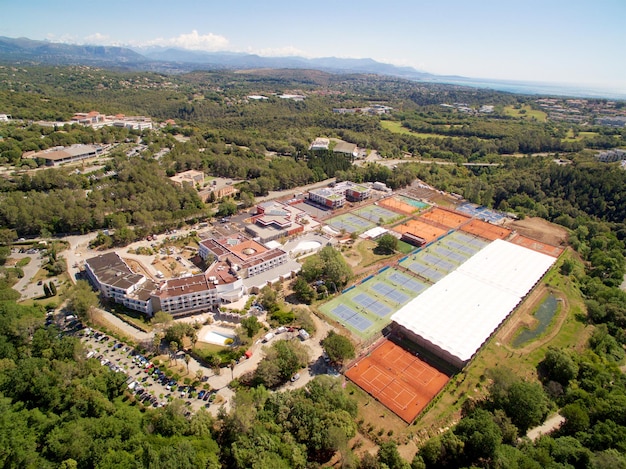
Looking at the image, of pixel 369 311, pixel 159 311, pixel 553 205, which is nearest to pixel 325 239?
pixel 369 311

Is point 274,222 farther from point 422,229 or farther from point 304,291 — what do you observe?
point 422,229

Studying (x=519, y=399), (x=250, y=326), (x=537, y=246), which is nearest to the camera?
(x=519, y=399)

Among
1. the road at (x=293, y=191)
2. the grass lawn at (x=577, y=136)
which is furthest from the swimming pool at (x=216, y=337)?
the grass lawn at (x=577, y=136)

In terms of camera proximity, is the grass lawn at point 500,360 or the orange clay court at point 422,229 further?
the orange clay court at point 422,229

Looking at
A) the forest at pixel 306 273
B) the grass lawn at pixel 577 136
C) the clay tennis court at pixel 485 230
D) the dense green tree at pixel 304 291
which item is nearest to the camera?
the forest at pixel 306 273

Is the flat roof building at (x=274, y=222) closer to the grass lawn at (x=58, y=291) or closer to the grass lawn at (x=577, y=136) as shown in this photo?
A: the grass lawn at (x=58, y=291)

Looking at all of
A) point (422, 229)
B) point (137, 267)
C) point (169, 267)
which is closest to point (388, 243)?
point (422, 229)

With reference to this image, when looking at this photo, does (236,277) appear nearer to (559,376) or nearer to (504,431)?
(504,431)
